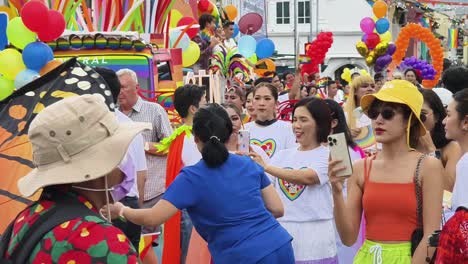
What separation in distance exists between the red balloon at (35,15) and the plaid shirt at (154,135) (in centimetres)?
159

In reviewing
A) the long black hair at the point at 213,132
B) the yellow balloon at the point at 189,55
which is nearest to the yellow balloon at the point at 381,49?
the yellow balloon at the point at 189,55

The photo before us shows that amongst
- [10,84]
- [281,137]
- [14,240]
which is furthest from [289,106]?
[14,240]

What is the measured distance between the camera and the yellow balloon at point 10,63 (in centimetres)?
893

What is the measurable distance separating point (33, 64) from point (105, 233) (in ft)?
18.8

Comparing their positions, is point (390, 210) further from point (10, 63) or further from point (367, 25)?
point (367, 25)

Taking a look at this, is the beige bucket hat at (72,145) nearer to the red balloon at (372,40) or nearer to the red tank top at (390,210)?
the red tank top at (390,210)

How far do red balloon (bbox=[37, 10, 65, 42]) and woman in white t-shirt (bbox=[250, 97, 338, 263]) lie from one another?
3.45m

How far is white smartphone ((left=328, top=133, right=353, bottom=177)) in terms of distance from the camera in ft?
15.3

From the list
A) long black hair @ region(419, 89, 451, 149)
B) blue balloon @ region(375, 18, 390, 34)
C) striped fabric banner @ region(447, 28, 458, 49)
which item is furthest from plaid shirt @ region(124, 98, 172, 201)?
striped fabric banner @ region(447, 28, 458, 49)

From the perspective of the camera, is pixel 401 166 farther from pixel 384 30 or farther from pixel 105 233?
pixel 384 30

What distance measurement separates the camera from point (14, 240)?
124 inches

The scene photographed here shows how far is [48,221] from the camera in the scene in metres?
3.09

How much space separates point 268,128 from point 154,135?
3.29ft

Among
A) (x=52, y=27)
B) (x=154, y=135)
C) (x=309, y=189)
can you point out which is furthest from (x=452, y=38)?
(x=309, y=189)
